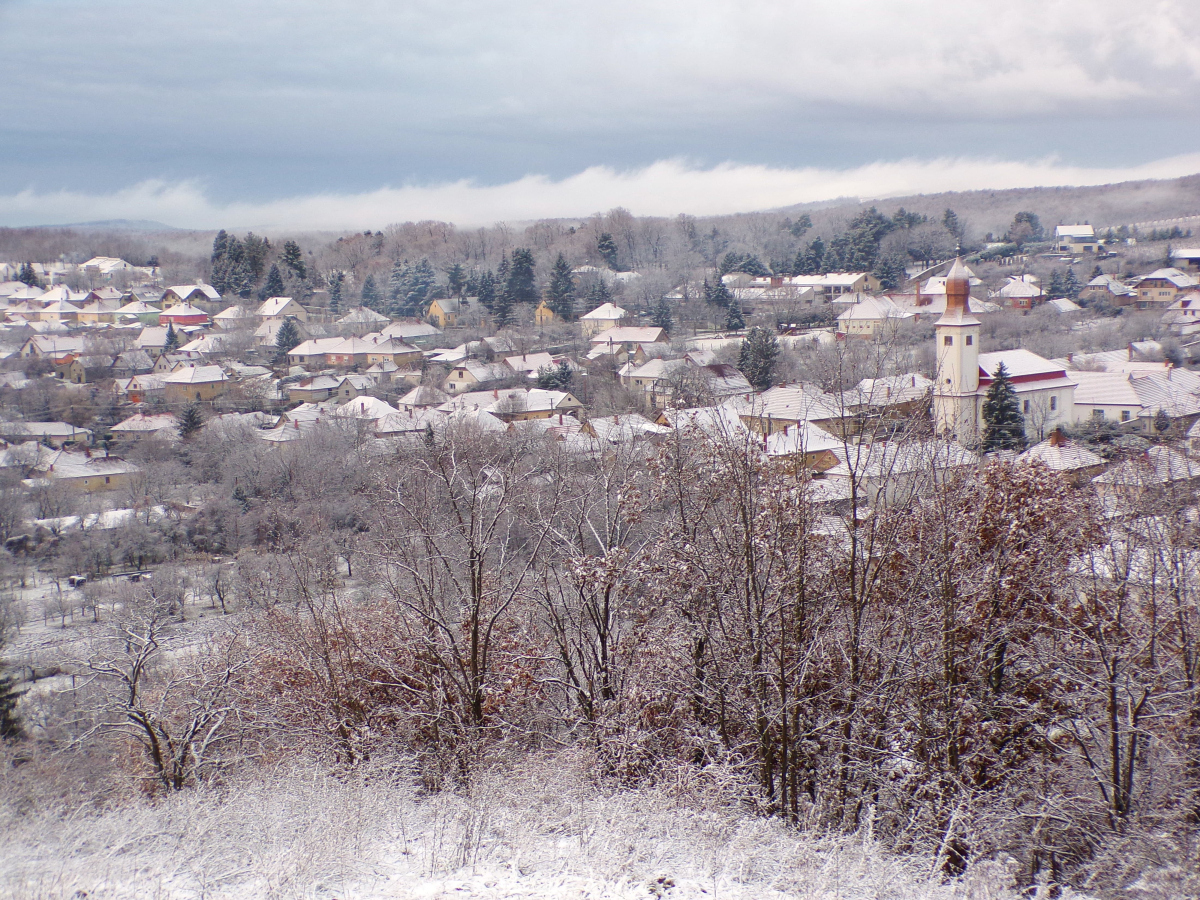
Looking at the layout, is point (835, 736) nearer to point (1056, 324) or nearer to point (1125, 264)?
point (1056, 324)

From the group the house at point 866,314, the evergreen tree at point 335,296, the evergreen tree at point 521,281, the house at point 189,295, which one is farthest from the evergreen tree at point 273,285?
the house at point 866,314

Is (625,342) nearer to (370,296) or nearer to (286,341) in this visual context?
(286,341)

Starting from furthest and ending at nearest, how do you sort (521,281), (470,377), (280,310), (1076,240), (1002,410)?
(1076,240) → (280,310) → (521,281) → (470,377) → (1002,410)

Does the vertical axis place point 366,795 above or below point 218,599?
above

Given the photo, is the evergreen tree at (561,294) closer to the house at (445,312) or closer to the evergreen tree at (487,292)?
the evergreen tree at (487,292)

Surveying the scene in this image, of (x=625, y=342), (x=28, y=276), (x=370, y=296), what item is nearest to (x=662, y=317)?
(x=625, y=342)

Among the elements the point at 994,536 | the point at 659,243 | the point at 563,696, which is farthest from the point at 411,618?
the point at 659,243

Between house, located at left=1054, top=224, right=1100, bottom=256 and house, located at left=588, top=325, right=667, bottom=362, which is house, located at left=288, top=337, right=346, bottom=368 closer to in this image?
house, located at left=588, top=325, right=667, bottom=362
